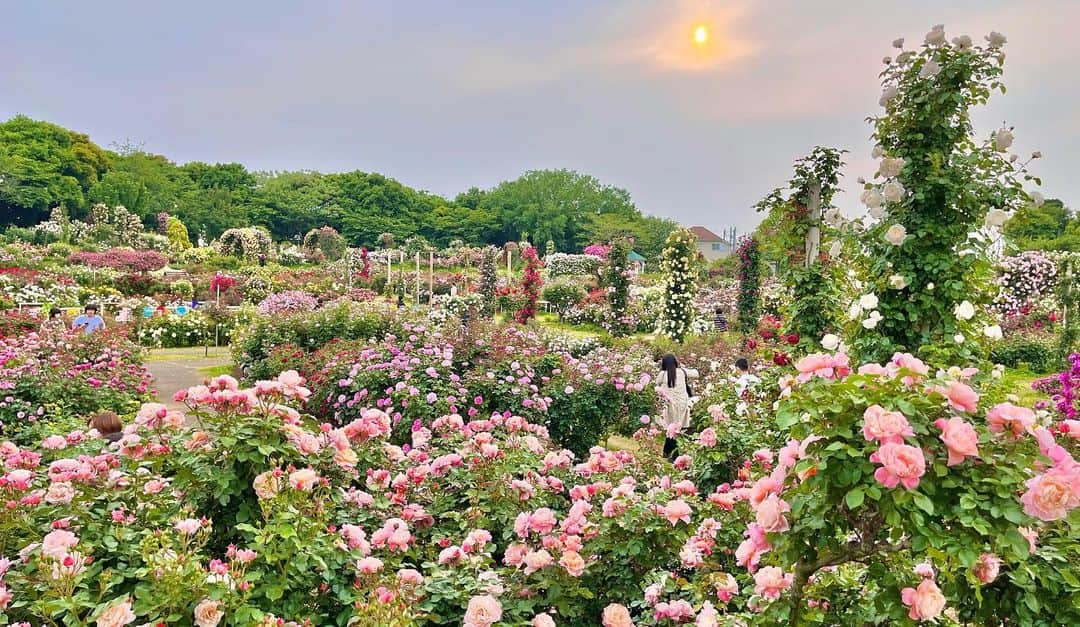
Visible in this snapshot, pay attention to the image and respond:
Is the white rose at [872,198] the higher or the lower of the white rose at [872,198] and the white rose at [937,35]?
the lower

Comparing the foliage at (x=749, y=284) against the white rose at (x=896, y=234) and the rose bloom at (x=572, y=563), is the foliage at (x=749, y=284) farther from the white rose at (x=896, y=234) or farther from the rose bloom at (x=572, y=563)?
the rose bloom at (x=572, y=563)

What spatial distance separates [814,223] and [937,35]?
1812 millimetres

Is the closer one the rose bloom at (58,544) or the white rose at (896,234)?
the rose bloom at (58,544)

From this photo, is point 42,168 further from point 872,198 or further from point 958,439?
point 958,439

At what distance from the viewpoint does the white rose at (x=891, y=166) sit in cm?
398

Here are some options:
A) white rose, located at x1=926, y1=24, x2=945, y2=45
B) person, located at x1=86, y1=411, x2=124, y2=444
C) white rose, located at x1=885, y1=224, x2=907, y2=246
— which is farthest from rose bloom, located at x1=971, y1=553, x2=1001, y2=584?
person, located at x1=86, y1=411, x2=124, y2=444

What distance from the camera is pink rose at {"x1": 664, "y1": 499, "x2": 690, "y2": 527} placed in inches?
90.0

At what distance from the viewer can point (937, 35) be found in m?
3.96

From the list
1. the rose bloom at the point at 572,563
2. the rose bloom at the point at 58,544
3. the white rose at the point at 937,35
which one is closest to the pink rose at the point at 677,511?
the rose bloom at the point at 572,563

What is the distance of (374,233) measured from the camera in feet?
159

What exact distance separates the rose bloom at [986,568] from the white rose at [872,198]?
10.4 feet

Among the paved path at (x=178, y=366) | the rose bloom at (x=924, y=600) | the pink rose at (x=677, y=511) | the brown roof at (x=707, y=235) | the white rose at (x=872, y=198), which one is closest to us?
the rose bloom at (x=924, y=600)

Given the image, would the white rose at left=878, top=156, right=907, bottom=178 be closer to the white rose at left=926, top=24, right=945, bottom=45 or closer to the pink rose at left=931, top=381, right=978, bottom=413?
the white rose at left=926, top=24, right=945, bottom=45

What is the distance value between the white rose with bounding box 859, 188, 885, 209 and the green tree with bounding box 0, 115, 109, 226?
142ft
